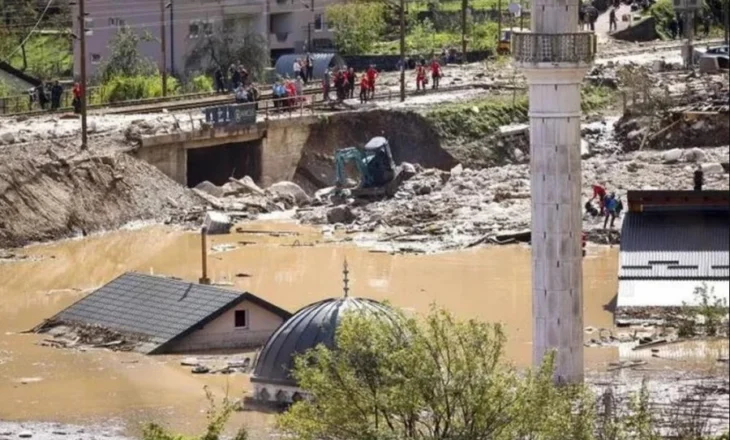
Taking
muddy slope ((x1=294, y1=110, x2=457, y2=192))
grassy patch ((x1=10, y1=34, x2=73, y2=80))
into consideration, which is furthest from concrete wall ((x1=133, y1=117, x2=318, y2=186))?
grassy patch ((x1=10, y1=34, x2=73, y2=80))

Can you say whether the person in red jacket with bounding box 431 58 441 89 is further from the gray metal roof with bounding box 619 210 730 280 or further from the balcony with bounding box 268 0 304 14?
the gray metal roof with bounding box 619 210 730 280

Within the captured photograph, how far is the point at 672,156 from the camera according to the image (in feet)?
225

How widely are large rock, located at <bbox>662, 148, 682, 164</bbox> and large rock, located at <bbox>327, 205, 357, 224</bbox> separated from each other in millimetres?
8534

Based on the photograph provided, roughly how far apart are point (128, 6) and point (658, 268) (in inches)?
1771

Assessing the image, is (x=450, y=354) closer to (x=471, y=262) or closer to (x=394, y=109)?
(x=471, y=262)

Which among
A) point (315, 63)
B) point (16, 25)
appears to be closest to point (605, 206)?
point (315, 63)

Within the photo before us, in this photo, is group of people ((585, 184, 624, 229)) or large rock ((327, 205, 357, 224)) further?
large rock ((327, 205, 357, 224))

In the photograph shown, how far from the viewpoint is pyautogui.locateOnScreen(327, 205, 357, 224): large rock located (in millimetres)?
65500

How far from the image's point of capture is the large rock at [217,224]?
64.0 meters

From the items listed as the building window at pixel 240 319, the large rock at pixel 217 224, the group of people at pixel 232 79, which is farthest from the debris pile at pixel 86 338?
the group of people at pixel 232 79

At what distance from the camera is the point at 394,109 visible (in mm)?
75500

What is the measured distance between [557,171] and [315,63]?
164 ft

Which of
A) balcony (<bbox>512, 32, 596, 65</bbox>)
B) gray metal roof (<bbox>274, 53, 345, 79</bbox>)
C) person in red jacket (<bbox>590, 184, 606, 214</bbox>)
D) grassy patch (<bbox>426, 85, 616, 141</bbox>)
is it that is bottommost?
person in red jacket (<bbox>590, 184, 606, 214</bbox>)

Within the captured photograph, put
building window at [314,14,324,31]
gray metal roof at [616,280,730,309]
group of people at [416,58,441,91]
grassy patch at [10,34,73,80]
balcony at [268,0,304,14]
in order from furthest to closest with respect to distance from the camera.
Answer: building window at [314,14,324,31] → balcony at [268,0,304,14] → grassy patch at [10,34,73,80] → group of people at [416,58,441,91] → gray metal roof at [616,280,730,309]
